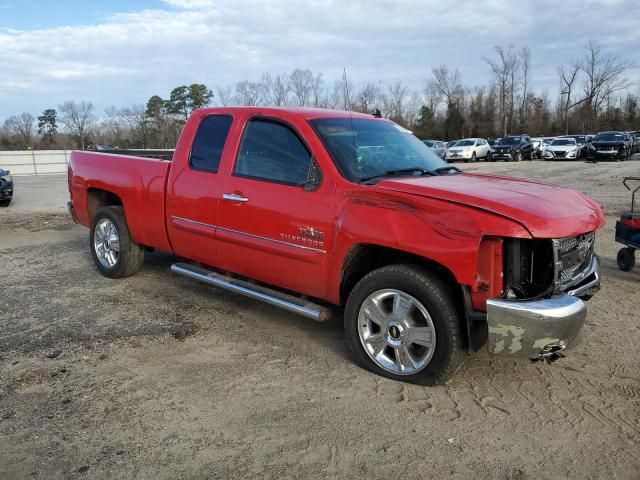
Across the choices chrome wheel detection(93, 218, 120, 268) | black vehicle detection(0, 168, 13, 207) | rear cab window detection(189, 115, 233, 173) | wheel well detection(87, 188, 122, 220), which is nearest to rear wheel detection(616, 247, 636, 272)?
rear cab window detection(189, 115, 233, 173)

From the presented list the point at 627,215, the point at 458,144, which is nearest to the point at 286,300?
the point at 627,215

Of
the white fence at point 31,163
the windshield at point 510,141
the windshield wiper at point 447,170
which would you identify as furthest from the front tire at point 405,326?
the windshield at point 510,141

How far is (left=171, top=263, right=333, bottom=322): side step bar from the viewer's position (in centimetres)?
417

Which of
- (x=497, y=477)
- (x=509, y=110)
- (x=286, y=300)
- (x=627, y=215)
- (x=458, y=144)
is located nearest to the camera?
(x=497, y=477)

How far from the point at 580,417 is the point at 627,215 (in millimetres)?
4049

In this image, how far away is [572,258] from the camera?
12.1 ft

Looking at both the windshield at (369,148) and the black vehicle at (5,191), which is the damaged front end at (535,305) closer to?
the windshield at (369,148)

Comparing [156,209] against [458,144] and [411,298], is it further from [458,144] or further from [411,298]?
[458,144]

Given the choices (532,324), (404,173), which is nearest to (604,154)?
(404,173)

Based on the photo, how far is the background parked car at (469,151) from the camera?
3619cm

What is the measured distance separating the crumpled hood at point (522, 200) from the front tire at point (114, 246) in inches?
136

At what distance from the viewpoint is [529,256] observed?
3480mm

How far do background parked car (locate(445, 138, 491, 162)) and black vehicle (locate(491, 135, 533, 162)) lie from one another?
0.65 meters

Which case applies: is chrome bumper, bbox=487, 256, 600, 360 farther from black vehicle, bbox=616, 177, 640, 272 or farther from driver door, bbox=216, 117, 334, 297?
black vehicle, bbox=616, 177, 640, 272
